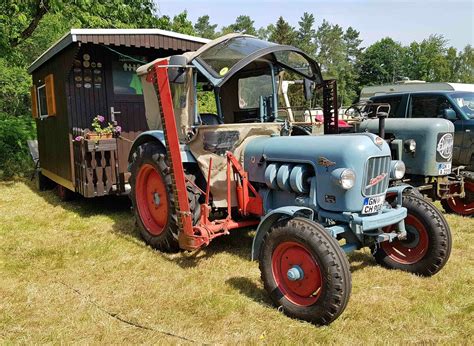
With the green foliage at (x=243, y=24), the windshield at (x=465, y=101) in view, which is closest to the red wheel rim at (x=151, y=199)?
the windshield at (x=465, y=101)

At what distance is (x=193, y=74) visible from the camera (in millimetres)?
4223

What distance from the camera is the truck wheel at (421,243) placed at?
3.80 m

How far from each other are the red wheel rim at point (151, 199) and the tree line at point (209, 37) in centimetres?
422

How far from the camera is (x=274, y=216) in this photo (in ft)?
11.4

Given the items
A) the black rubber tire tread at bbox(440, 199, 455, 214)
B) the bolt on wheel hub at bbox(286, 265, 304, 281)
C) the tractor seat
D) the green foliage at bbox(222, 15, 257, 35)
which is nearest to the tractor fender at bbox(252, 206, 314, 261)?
the bolt on wheel hub at bbox(286, 265, 304, 281)

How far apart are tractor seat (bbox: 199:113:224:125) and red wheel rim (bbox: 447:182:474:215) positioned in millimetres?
3727

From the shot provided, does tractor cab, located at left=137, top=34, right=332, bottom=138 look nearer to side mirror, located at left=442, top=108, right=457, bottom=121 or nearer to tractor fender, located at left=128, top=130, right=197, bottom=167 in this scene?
tractor fender, located at left=128, top=130, right=197, bottom=167

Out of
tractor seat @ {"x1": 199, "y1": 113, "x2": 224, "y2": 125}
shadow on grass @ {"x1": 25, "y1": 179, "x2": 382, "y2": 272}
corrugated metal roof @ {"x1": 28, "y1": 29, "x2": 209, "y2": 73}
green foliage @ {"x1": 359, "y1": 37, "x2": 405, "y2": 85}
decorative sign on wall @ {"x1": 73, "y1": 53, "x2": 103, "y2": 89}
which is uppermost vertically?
green foliage @ {"x1": 359, "y1": 37, "x2": 405, "y2": 85}

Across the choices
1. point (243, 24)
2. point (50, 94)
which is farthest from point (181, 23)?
point (243, 24)

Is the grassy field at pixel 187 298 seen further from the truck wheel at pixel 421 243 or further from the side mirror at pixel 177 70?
the side mirror at pixel 177 70

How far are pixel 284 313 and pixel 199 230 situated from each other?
115cm

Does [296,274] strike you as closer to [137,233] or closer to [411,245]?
[411,245]

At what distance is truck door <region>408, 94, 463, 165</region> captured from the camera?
6980mm

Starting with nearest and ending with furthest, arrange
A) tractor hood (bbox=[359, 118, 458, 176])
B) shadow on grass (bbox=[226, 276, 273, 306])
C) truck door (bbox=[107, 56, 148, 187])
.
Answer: shadow on grass (bbox=[226, 276, 273, 306]) < tractor hood (bbox=[359, 118, 458, 176]) < truck door (bbox=[107, 56, 148, 187])
